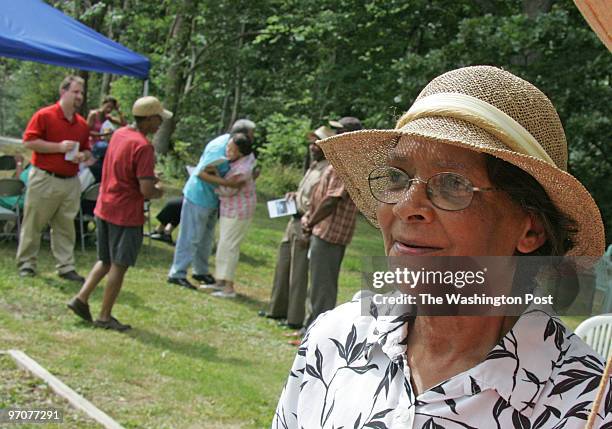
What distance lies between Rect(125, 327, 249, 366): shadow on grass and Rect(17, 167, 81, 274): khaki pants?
6.39 ft

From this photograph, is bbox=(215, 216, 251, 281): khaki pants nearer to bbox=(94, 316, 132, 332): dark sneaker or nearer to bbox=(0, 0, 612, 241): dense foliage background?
bbox=(94, 316, 132, 332): dark sneaker

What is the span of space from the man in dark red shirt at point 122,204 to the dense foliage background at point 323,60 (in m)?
6.95

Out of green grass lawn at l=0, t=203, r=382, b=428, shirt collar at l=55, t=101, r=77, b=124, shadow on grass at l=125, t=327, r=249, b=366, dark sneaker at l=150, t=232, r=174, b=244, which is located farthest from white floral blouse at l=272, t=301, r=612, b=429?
dark sneaker at l=150, t=232, r=174, b=244

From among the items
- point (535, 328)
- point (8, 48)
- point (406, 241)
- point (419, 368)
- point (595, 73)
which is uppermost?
point (595, 73)

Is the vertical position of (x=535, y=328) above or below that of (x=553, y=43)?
below

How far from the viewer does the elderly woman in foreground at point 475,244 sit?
1.50 metres

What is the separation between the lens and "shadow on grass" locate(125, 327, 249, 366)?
254 inches

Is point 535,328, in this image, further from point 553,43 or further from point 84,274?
point 553,43

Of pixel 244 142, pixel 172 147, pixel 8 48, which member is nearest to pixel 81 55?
pixel 8 48

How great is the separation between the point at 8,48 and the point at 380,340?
6.87 metres

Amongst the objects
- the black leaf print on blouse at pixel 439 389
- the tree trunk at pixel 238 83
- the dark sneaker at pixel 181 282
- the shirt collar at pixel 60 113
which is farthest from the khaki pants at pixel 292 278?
the tree trunk at pixel 238 83

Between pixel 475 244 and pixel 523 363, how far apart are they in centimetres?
24

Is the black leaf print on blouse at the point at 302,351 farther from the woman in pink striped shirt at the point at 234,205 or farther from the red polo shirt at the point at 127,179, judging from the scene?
the woman in pink striped shirt at the point at 234,205

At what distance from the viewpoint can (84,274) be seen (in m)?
8.74
